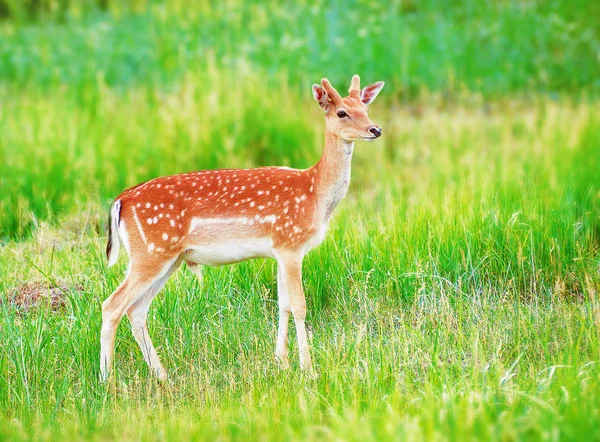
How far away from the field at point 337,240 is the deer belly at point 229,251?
1.84 feet

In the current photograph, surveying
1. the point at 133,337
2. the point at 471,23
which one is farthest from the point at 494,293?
the point at 471,23

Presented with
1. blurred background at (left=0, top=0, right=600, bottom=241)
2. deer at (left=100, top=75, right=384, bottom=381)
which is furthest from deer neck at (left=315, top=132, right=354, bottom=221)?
blurred background at (left=0, top=0, right=600, bottom=241)

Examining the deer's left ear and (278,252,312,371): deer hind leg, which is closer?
(278,252,312,371): deer hind leg

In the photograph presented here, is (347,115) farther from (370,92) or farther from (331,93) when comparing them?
(370,92)

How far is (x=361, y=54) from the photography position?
50.4 feet

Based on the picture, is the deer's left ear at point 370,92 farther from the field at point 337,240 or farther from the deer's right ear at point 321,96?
the field at point 337,240

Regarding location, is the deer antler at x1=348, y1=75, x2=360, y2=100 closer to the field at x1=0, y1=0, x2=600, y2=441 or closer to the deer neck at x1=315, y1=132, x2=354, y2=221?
the deer neck at x1=315, y1=132, x2=354, y2=221

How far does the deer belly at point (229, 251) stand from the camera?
639 cm

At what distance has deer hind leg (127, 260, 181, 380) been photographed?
6547 mm

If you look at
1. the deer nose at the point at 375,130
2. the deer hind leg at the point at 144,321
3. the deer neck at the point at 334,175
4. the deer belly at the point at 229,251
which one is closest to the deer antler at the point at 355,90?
the deer neck at the point at 334,175

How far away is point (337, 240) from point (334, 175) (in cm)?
133

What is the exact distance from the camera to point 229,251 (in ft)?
21.0

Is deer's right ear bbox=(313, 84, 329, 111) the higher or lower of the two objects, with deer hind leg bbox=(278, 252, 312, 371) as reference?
higher

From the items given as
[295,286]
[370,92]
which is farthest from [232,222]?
[370,92]
